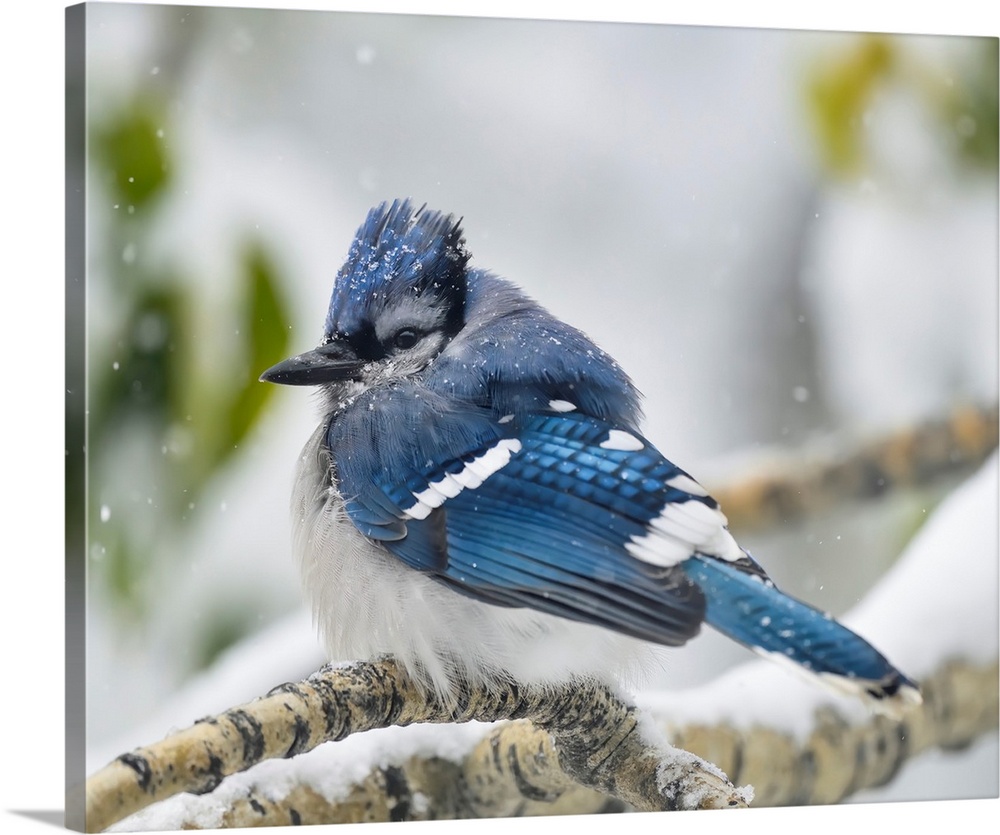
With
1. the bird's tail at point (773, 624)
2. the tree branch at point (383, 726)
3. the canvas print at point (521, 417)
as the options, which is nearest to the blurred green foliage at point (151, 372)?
the canvas print at point (521, 417)

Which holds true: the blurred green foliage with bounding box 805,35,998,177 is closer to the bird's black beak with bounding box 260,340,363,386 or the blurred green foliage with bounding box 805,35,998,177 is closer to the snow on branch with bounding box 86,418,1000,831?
the snow on branch with bounding box 86,418,1000,831

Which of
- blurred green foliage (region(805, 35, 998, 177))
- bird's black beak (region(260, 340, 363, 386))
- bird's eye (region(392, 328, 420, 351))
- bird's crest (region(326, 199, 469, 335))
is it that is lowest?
bird's black beak (region(260, 340, 363, 386))

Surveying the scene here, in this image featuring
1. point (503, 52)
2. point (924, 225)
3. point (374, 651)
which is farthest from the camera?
point (924, 225)

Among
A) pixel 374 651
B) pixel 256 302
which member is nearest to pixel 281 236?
pixel 256 302

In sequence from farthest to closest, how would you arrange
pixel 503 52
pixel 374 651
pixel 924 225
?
pixel 924 225, pixel 503 52, pixel 374 651

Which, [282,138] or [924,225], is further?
[924,225]

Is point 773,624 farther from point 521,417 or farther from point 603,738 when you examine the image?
point 521,417

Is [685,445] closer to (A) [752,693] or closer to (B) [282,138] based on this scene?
(A) [752,693]

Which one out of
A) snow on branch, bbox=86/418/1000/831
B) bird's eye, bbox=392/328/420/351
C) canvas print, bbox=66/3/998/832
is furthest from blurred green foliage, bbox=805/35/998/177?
bird's eye, bbox=392/328/420/351
